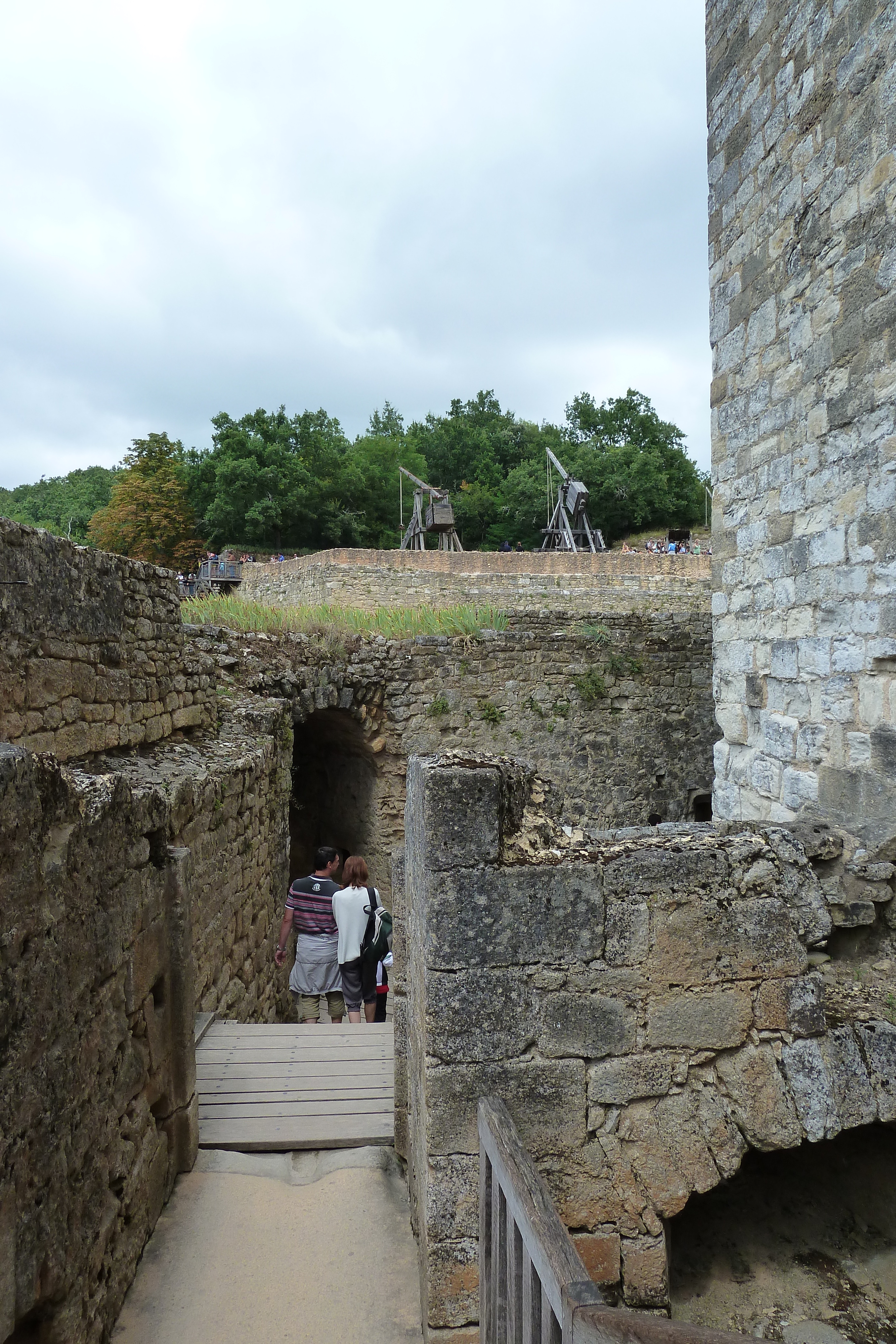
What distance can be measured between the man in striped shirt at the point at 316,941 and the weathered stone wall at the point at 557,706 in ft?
10.7

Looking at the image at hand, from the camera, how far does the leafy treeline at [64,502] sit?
4244 cm

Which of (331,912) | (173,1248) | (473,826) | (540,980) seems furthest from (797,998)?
(331,912)

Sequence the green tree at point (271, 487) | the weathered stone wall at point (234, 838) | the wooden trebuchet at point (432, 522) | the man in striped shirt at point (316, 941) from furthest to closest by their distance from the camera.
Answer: the green tree at point (271, 487), the wooden trebuchet at point (432, 522), the man in striped shirt at point (316, 941), the weathered stone wall at point (234, 838)

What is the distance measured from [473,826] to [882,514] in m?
2.81

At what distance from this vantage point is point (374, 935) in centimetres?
597

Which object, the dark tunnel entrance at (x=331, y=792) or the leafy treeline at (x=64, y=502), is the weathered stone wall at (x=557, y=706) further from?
the leafy treeline at (x=64, y=502)

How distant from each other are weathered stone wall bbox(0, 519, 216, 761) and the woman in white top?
178 centimetres

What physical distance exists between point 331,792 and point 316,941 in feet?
17.7

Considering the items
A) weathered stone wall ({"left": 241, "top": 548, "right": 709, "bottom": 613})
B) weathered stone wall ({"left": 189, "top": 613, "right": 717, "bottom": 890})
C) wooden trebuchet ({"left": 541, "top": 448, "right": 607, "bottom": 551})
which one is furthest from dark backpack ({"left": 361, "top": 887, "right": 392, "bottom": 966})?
wooden trebuchet ({"left": 541, "top": 448, "right": 607, "bottom": 551})

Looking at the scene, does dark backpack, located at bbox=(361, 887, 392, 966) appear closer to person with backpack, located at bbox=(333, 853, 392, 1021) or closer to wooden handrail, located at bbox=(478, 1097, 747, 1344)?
person with backpack, located at bbox=(333, 853, 392, 1021)

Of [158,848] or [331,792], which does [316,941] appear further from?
[331,792]

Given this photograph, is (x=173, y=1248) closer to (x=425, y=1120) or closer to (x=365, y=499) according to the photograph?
(x=425, y=1120)

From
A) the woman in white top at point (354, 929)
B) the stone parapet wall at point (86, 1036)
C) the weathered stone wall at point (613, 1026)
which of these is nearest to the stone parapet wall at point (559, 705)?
the woman in white top at point (354, 929)

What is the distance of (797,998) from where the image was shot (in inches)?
94.9
